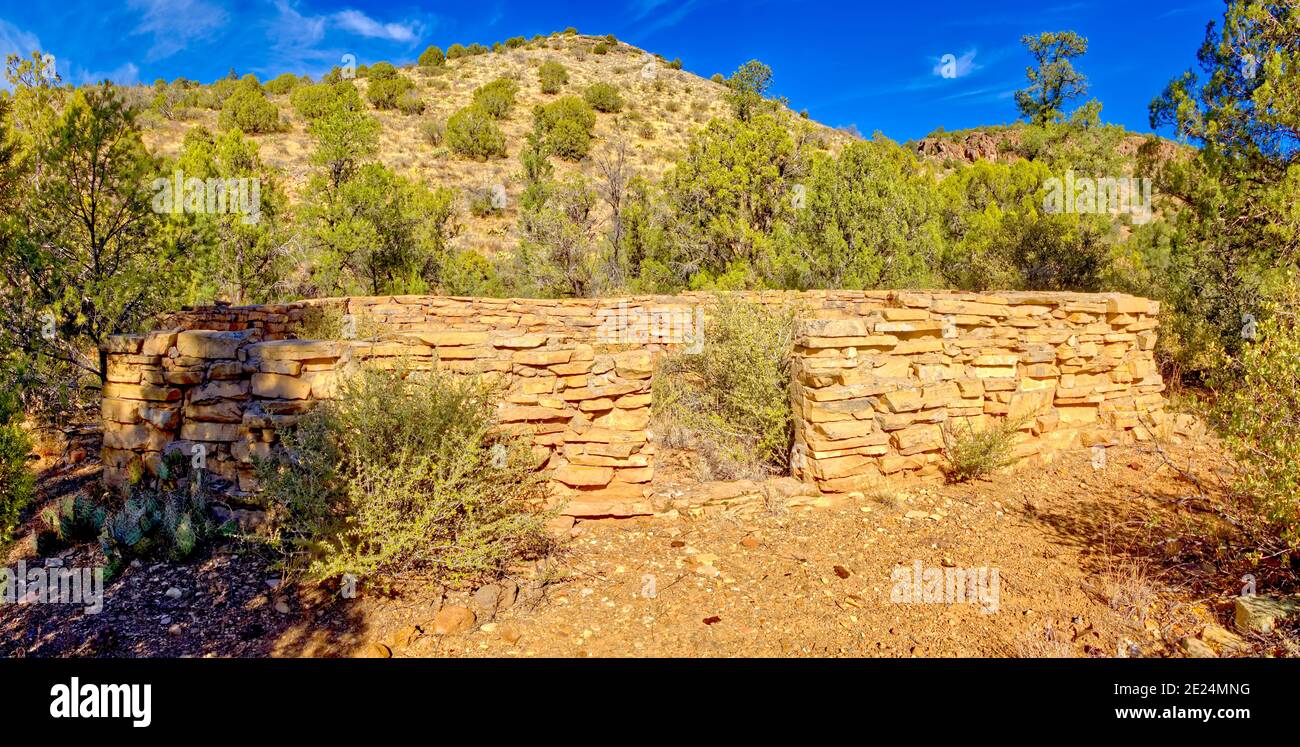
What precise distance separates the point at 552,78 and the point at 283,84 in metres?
16.2

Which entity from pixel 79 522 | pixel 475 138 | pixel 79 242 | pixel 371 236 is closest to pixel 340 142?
pixel 371 236

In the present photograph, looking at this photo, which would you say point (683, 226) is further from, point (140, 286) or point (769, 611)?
point (769, 611)

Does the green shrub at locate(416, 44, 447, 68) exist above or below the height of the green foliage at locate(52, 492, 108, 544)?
above

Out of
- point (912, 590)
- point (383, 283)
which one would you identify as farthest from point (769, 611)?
point (383, 283)

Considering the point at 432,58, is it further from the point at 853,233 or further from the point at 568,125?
the point at 853,233

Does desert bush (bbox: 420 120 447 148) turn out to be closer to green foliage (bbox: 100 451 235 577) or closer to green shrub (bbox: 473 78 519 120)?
green shrub (bbox: 473 78 519 120)

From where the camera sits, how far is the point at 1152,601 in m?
3.28

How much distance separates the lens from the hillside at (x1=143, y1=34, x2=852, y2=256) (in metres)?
25.4

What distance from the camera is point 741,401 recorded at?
582 centimetres

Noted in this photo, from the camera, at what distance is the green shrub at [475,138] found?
29094mm

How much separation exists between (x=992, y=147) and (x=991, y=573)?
47.3 meters

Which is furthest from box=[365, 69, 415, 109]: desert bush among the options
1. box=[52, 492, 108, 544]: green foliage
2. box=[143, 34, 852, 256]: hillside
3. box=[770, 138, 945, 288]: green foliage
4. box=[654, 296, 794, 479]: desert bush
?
box=[52, 492, 108, 544]: green foliage

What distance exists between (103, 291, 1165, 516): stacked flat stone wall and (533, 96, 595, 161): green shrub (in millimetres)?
26888

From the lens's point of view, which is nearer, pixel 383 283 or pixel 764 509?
pixel 764 509
